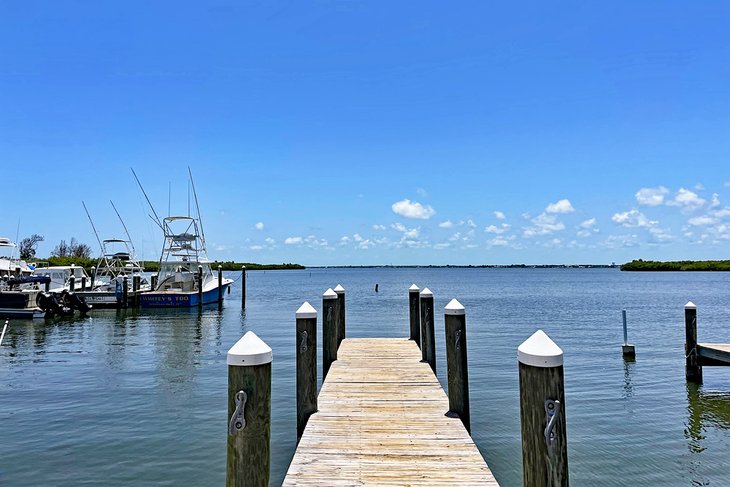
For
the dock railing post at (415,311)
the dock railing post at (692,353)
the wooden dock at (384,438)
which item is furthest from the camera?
the dock railing post at (692,353)

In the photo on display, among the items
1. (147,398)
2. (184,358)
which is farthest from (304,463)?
(184,358)

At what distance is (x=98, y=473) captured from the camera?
767cm

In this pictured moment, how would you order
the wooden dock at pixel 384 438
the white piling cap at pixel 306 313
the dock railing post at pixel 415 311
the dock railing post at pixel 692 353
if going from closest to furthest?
1. the wooden dock at pixel 384 438
2. the white piling cap at pixel 306 313
3. the dock railing post at pixel 415 311
4. the dock railing post at pixel 692 353

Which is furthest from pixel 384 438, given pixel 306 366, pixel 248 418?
pixel 248 418

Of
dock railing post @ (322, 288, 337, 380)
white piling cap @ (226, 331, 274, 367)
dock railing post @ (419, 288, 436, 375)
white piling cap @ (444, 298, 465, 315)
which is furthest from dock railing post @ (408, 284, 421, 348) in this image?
white piling cap @ (226, 331, 274, 367)

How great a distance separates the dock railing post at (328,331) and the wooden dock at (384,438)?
824mm

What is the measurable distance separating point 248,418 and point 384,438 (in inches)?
92.9

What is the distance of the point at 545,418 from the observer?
3311mm

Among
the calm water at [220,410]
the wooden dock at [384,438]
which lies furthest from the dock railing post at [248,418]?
the calm water at [220,410]

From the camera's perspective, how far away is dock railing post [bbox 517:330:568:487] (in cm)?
332

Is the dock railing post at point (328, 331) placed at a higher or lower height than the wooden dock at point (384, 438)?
higher

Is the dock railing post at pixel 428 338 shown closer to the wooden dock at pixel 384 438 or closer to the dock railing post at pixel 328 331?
the wooden dock at pixel 384 438

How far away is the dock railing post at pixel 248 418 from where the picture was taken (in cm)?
399

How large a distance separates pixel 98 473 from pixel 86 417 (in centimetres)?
329
